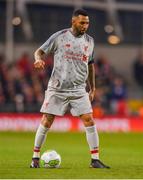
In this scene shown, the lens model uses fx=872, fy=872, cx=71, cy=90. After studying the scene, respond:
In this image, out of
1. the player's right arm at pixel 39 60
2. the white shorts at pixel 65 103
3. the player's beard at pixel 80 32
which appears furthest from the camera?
the white shorts at pixel 65 103

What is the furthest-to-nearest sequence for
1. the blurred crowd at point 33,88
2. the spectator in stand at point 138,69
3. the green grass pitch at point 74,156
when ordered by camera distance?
the spectator in stand at point 138,69 → the blurred crowd at point 33,88 → the green grass pitch at point 74,156

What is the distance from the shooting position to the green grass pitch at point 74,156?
12.5 metres

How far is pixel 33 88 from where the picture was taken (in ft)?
98.3

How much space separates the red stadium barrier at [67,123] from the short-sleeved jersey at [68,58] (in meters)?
15.0

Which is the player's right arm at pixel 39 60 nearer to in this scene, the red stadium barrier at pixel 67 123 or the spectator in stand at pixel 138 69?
the red stadium barrier at pixel 67 123

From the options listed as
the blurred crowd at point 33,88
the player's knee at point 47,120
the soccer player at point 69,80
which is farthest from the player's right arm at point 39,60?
the blurred crowd at point 33,88

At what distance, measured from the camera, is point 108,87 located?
3091 cm

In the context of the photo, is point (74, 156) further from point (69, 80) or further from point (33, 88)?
point (33, 88)

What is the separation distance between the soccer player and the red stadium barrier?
49.0 ft

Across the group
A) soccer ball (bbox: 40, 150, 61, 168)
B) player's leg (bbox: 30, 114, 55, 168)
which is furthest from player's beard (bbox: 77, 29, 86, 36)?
soccer ball (bbox: 40, 150, 61, 168)

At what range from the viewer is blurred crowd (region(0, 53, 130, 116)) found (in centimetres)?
2936

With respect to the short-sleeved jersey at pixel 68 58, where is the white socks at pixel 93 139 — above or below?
below

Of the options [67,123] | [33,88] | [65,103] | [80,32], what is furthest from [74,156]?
[33,88]

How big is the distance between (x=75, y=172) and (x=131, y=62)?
22486 millimetres
